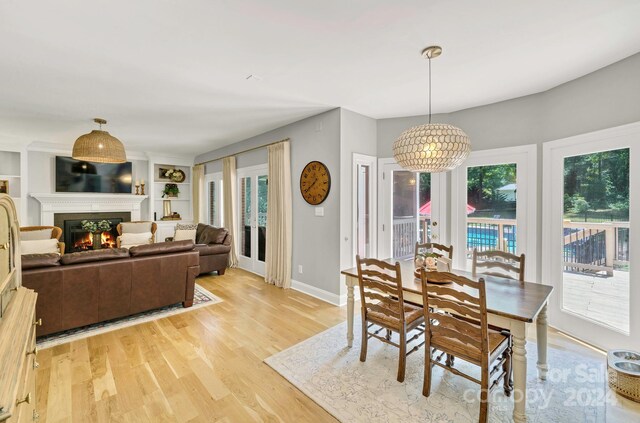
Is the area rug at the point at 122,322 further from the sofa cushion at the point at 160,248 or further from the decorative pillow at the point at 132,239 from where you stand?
the decorative pillow at the point at 132,239

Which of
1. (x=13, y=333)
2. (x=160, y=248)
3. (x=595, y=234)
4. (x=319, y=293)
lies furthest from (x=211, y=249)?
(x=595, y=234)

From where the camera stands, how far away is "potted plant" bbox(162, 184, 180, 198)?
7.61 meters

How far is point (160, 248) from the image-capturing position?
11.6ft

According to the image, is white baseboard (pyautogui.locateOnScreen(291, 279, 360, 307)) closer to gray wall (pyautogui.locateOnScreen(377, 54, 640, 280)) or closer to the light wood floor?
the light wood floor

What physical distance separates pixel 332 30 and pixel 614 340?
3682 mm

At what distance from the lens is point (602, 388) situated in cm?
214

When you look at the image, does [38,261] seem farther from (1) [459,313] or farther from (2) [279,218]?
(1) [459,313]

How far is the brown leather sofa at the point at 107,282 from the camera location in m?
2.82

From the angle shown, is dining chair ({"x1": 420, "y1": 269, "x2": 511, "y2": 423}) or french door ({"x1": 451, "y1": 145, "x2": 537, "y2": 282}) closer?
dining chair ({"x1": 420, "y1": 269, "x2": 511, "y2": 423})

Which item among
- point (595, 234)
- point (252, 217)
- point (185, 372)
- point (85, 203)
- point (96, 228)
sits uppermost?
point (85, 203)

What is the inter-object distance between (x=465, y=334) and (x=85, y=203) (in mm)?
7846

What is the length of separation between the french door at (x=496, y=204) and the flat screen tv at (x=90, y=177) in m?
7.24

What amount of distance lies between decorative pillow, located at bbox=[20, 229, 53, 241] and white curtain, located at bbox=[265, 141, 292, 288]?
4071mm

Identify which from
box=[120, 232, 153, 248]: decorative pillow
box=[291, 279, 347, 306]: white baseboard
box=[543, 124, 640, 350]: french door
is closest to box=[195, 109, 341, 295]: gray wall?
box=[291, 279, 347, 306]: white baseboard
